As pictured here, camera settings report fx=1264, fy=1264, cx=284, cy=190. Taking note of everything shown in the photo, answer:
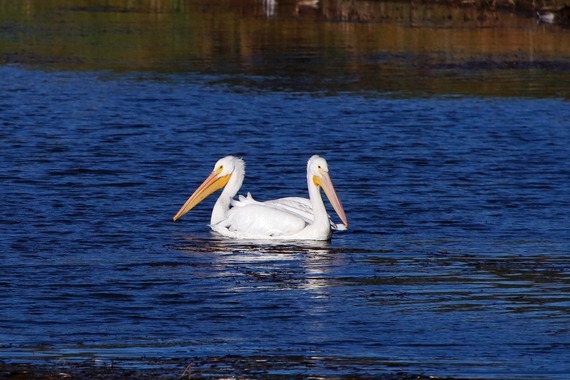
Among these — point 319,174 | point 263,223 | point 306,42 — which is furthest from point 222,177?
point 306,42

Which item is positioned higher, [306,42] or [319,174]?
[306,42]

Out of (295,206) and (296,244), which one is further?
(295,206)

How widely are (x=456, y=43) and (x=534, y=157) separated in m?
13.7

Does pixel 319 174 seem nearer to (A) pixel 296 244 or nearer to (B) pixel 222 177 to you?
(A) pixel 296 244

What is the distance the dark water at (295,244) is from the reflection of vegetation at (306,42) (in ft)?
11.5

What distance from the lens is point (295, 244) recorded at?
10.5 metres

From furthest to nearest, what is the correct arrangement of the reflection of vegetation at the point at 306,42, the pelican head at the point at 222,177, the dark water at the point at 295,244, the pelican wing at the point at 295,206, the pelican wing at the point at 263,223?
the reflection of vegetation at the point at 306,42 < the pelican head at the point at 222,177 < the pelican wing at the point at 295,206 < the pelican wing at the point at 263,223 < the dark water at the point at 295,244

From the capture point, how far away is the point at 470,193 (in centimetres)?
1266

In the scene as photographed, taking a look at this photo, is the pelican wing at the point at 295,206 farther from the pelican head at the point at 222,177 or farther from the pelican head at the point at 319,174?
the pelican head at the point at 222,177

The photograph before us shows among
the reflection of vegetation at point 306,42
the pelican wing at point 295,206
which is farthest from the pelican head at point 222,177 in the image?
the reflection of vegetation at point 306,42

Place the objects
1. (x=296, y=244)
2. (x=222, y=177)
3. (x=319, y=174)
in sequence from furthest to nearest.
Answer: (x=222, y=177) → (x=319, y=174) → (x=296, y=244)

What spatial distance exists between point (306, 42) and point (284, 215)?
59.8ft

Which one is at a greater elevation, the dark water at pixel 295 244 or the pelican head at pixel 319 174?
the pelican head at pixel 319 174

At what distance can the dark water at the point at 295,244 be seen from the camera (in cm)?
704
